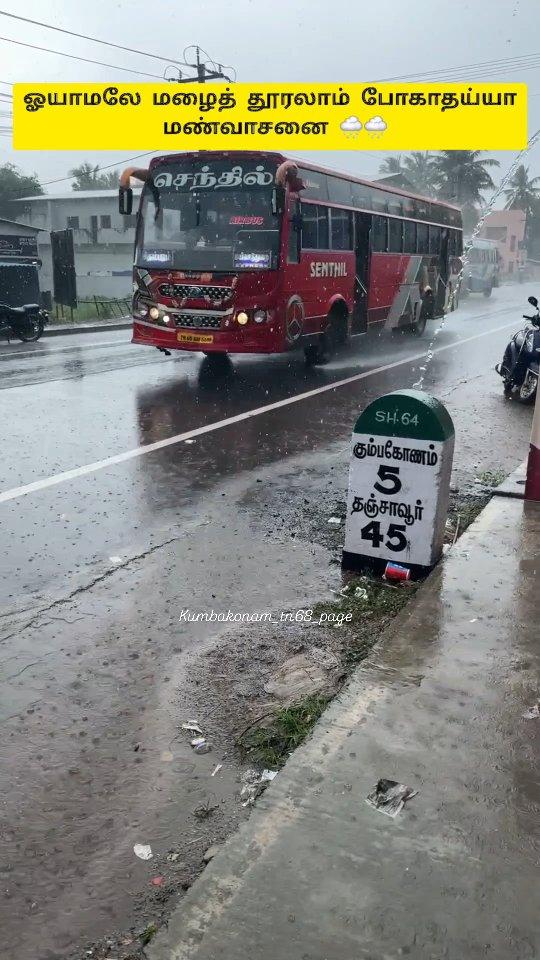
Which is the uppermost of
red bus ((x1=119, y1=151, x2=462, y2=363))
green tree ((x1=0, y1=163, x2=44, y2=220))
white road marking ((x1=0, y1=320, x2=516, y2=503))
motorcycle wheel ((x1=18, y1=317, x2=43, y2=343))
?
green tree ((x1=0, y1=163, x2=44, y2=220))

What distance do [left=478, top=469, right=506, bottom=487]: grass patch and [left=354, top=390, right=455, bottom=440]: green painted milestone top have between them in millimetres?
2474

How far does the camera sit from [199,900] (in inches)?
92.2

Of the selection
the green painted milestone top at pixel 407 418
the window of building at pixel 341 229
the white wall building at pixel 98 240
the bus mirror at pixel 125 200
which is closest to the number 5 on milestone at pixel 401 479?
the green painted milestone top at pixel 407 418

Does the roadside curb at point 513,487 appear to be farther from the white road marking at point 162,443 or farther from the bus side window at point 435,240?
the bus side window at point 435,240

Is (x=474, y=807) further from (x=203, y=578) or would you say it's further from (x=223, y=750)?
(x=203, y=578)

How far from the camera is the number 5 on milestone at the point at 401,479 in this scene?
4836 millimetres

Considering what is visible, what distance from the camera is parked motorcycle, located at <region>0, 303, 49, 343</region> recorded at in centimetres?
1864

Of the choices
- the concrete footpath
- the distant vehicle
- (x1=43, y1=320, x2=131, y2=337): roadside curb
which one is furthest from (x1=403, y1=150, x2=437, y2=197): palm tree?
the concrete footpath

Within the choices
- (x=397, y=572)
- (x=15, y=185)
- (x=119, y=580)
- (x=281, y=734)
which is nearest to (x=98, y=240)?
(x=15, y=185)

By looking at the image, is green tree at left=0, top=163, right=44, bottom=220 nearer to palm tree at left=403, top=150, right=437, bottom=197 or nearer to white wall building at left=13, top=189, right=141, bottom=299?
white wall building at left=13, top=189, right=141, bottom=299

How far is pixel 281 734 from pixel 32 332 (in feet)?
57.3

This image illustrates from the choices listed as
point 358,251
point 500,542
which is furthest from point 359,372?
point 500,542

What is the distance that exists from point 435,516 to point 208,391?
23.2 feet

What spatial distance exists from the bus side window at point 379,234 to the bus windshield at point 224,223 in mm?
4822
